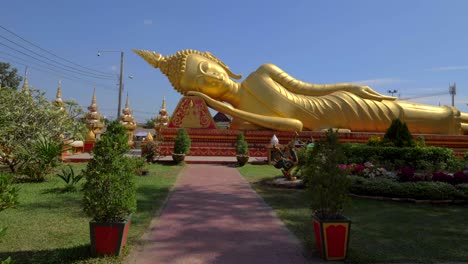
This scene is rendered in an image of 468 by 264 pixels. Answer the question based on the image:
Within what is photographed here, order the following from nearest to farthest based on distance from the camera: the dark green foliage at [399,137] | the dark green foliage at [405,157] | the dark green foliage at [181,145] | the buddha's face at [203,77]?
the dark green foliage at [405,157] < the dark green foliage at [399,137] < the dark green foliage at [181,145] < the buddha's face at [203,77]

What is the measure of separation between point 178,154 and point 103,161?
10.4m

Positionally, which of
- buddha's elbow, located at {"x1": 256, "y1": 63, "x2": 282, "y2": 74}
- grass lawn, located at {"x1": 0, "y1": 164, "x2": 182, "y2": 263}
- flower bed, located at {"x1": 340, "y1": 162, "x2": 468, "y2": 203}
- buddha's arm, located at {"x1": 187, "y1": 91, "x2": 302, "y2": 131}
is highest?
buddha's elbow, located at {"x1": 256, "y1": 63, "x2": 282, "y2": 74}

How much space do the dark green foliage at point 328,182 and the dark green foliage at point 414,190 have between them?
168 inches

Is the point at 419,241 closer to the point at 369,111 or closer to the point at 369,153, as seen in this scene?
the point at 369,153

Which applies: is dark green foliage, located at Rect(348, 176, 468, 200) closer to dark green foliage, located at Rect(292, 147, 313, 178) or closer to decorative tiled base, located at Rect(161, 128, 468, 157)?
dark green foliage, located at Rect(292, 147, 313, 178)

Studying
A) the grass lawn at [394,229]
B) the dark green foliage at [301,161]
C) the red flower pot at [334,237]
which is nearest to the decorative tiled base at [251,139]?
the dark green foliage at [301,161]

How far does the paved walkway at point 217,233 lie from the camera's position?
173 inches

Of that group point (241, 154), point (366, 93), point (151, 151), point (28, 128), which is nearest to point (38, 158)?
point (28, 128)

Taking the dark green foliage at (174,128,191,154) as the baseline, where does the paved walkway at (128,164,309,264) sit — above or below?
below

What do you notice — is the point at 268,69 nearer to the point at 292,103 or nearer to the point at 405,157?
the point at 292,103

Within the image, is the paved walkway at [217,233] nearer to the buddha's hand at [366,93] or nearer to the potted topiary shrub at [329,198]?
the potted topiary shrub at [329,198]

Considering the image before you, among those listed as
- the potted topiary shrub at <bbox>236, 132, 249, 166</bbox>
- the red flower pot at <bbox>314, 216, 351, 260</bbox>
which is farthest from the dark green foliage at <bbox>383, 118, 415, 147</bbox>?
the red flower pot at <bbox>314, 216, 351, 260</bbox>

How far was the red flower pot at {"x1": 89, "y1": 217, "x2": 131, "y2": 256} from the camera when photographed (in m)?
4.18

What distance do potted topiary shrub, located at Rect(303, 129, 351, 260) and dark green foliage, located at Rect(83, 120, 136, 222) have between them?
2.34m
